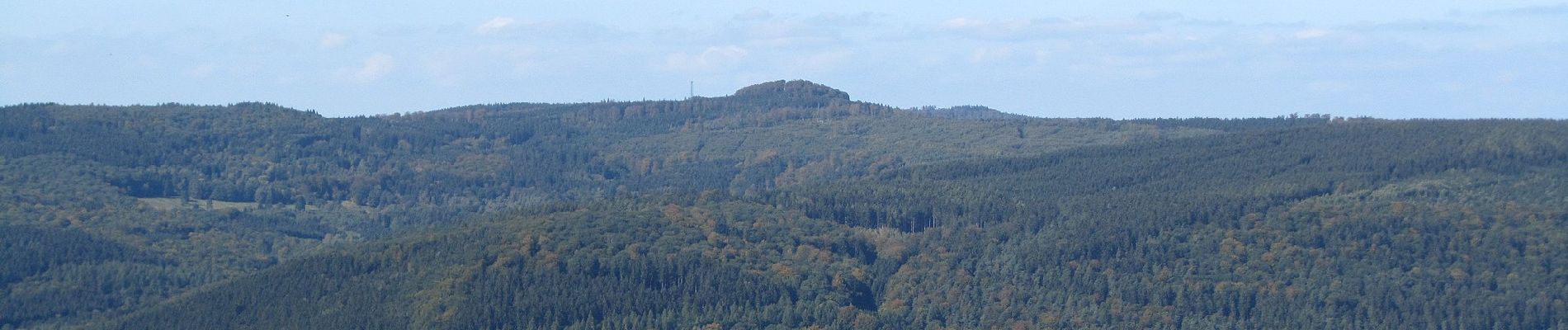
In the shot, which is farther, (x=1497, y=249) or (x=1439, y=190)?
(x=1439, y=190)

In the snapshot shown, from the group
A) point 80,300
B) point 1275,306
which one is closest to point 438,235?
point 80,300

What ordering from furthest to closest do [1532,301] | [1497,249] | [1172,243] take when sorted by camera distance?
[1172,243] → [1497,249] → [1532,301]

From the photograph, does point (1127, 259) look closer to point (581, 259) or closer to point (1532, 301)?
point (1532, 301)

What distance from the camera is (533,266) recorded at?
166625mm

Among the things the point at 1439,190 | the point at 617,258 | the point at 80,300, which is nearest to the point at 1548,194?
the point at 1439,190

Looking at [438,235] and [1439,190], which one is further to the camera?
[1439,190]

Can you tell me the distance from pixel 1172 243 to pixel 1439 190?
27.0 meters

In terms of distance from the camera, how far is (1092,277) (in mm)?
181250

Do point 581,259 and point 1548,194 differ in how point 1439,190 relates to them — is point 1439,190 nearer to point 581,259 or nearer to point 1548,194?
point 1548,194

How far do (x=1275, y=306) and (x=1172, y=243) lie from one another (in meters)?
18.5

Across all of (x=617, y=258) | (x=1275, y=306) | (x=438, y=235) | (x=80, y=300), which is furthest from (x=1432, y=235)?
(x=80, y=300)

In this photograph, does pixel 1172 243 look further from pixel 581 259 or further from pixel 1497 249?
pixel 581 259

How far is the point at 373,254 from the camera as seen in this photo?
175500 mm

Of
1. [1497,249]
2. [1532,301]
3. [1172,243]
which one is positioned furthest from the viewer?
[1172,243]
